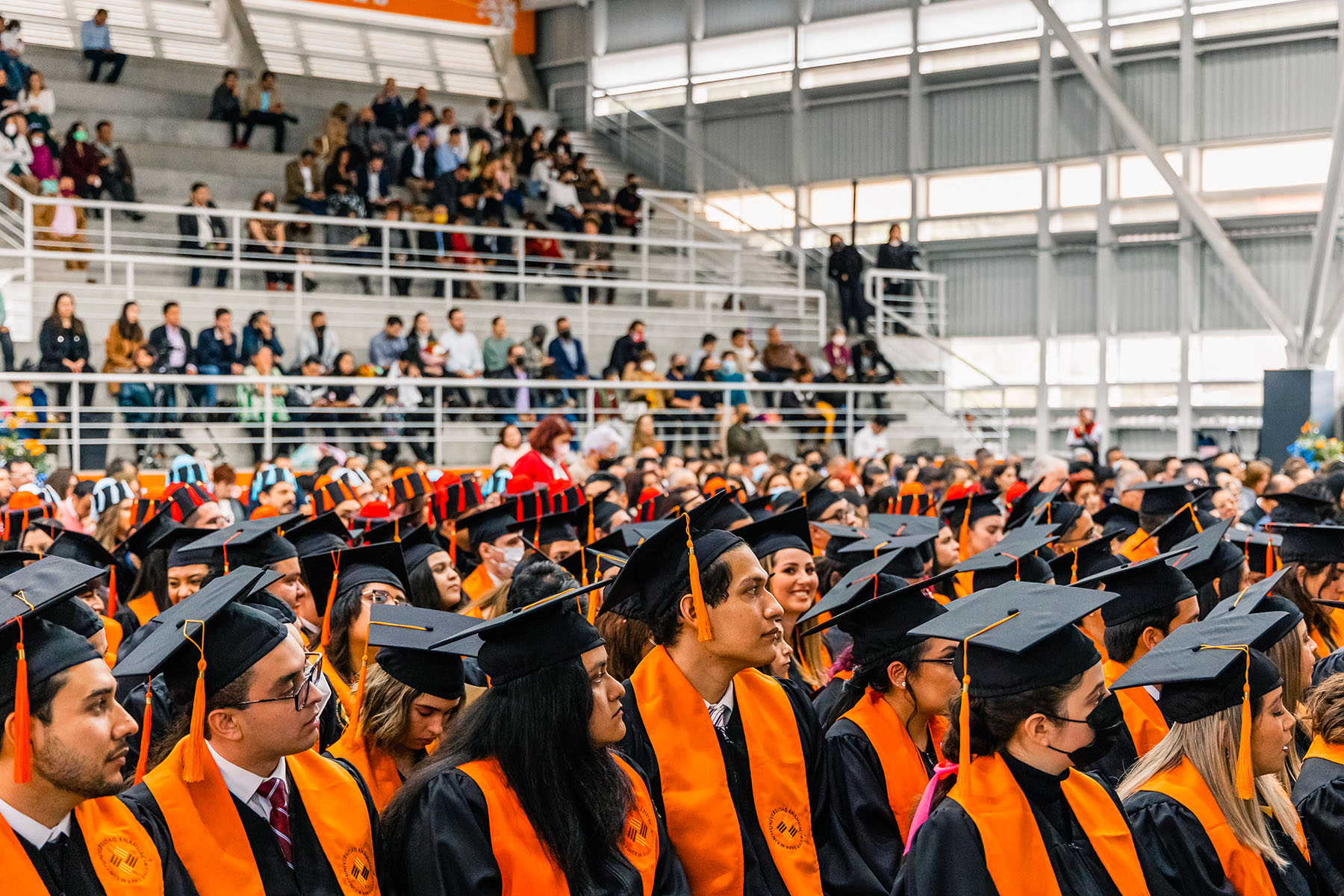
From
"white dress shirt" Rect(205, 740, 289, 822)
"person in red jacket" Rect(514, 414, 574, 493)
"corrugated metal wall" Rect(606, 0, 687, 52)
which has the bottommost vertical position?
"white dress shirt" Rect(205, 740, 289, 822)

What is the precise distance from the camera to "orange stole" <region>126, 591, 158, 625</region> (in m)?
6.18

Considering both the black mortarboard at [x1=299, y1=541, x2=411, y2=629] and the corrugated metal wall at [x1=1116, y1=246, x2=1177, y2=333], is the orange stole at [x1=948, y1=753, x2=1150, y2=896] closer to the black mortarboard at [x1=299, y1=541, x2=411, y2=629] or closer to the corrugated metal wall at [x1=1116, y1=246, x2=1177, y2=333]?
the black mortarboard at [x1=299, y1=541, x2=411, y2=629]

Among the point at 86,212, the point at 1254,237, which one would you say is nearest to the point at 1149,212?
the point at 1254,237

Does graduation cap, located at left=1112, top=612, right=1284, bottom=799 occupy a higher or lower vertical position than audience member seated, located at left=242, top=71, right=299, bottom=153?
lower

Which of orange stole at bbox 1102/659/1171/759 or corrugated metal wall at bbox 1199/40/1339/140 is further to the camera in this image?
corrugated metal wall at bbox 1199/40/1339/140

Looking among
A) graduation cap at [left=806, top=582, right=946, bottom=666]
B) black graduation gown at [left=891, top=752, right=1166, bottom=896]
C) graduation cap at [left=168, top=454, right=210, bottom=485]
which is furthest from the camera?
graduation cap at [left=168, top=454, right=210, bottom=485]

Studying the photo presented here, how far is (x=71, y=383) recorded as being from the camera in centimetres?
1323

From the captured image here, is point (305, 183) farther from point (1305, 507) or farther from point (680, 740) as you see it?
point (680, 740)

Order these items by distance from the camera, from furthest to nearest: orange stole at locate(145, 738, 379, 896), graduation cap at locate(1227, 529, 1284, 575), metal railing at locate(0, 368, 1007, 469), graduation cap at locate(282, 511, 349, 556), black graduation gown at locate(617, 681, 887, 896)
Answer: metal railing at locate(0, 368, 1007, 469)
graduation cap at locate(1227, 529, 1284, 575)
graduation cap at locate(282, 511, 349, 556)
black graduation gown at locate(617, 681, 887, 896)
orange stole at locate(145, 738, 379, 896)

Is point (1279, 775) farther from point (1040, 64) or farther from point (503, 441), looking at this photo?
point (1040, 64)

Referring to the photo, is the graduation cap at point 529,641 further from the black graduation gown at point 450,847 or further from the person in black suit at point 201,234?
the person in black suit at point 201,234

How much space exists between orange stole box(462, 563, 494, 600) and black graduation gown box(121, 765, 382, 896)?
145 inches

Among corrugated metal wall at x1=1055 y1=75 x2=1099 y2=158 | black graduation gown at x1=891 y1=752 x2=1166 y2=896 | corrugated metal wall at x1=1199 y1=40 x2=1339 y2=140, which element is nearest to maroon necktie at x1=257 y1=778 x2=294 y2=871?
black graduation gown at x1=891 y1=752 x2=1166 y2=896

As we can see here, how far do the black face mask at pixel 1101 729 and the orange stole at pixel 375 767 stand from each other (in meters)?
1.73
